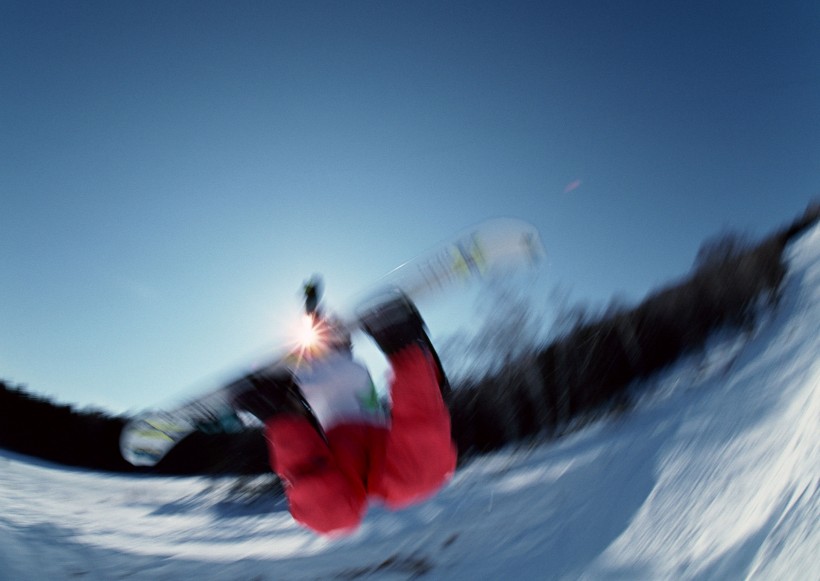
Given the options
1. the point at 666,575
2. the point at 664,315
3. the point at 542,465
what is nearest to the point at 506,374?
the point at 542,465

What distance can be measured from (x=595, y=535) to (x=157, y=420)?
10.7 ft

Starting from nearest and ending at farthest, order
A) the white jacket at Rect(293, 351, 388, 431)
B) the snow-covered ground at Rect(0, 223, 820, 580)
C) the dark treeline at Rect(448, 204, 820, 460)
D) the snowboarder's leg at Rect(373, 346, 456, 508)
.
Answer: the snowboarder's leg at Rect(373, 346, 456, 508) < the white jacket at Rect(293, 351, 388, 431) < the snow-covered ground at Rect(0, 223, 820, 580) < the dark treeline at Rect(448, 204, 820, 460)

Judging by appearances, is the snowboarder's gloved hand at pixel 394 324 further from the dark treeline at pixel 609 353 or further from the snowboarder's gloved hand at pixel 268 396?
the dark treeline at pixel 609 353

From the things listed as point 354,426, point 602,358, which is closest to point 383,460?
point 354,426

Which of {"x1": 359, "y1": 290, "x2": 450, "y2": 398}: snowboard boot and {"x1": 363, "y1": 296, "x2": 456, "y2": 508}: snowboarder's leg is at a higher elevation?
{"x1": 359, "y1": 290, "x2": 450, "y2": 398}: snowboard boot

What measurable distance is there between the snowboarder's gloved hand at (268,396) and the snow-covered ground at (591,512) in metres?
1.38

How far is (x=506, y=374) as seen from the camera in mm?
5578

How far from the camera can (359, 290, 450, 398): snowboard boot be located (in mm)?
1227

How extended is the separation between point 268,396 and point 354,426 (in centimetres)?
32

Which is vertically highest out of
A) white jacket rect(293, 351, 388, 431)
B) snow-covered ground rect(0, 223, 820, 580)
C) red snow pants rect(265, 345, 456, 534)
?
white jacket rect(293, 351, 388, 431)

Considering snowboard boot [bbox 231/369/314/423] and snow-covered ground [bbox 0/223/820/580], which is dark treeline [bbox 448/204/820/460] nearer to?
snow-covered ground [bbox 0/223/820/580]

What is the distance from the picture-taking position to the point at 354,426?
1425mm

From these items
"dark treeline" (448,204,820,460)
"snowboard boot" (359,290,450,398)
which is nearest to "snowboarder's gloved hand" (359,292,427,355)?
"snowboard boot" (359,290,450,398)

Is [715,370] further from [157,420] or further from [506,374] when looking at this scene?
[157,420]
